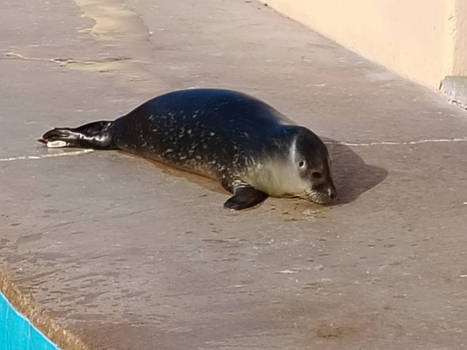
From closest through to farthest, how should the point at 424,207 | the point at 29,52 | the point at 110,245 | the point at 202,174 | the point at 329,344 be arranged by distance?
the point at 329,344 → the point at 110,245 → the point at 424,207 → the point at 202,174 → the point at 29,52

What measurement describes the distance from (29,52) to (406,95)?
83.1 inches

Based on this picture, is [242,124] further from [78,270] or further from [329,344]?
[329,344]

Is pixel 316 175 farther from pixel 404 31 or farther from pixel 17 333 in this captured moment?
pixel 404 31

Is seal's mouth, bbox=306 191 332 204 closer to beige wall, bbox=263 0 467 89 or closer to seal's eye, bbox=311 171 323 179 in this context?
seal's eye, bbox=311 171 323 179

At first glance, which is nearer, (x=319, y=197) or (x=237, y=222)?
(x=237, y=222)

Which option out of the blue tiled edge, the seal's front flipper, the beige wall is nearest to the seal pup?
the seal's front flipper

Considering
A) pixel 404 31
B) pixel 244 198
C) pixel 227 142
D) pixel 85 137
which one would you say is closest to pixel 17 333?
pixel 244 198

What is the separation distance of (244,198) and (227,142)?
0.26 m

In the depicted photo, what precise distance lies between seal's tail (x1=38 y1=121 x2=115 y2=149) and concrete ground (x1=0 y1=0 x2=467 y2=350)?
56 mm

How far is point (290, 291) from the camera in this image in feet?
13.3

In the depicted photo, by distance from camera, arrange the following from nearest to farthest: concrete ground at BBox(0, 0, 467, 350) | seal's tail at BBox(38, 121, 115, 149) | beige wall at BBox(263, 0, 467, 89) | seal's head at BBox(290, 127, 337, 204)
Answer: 1. concrete ground at BBox(0, 0, 467, 350)
2. seal's head at BBox(290, 127, 337, 204)
3. seal's tail at BBox(38, 121, 115, 149)
4. beige wall at BBox(263, 0, 467, 89)

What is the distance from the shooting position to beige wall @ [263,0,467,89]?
6.39 m

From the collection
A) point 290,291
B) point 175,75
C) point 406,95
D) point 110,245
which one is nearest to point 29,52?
point 175,75

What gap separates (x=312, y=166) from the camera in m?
4.77
